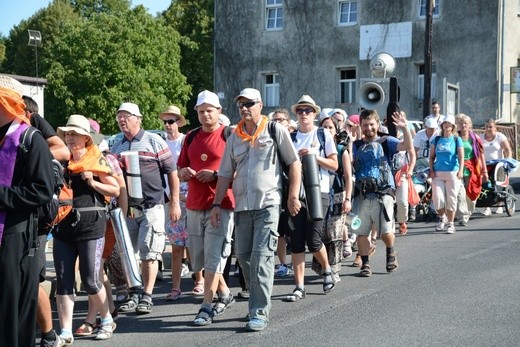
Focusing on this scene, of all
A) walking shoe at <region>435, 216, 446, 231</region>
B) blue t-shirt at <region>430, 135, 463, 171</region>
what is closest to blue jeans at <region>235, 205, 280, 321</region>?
blue t-shirt at <region>430, 135, 463, 171</region>

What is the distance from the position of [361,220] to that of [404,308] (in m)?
1.98

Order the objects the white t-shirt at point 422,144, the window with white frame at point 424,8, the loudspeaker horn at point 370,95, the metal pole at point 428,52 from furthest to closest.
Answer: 1. the window with white frame at point 424,8
2. the metal pole at point 428,52
3. the loudspeaker horn at point 370,95
4. the white t-shirt at point 422,144

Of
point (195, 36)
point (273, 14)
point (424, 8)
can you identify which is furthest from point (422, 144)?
point (195, 36)

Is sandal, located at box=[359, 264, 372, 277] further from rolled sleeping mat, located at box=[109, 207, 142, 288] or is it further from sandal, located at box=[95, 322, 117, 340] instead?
sandal, located at box=[95, 322, 117, 340]

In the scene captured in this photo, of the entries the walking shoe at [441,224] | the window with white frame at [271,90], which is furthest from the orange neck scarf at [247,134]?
the window with white frame at [271,90]

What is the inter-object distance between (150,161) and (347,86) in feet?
94.5

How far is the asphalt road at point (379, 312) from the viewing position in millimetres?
6648

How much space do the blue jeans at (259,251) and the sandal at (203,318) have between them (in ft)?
1.38

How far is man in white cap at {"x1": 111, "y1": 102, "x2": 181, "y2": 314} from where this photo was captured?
798 centimetres

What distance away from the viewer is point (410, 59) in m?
34.0

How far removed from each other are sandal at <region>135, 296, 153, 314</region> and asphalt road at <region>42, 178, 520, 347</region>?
0.08 metres

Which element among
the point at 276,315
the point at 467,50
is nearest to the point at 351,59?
the point at 467,50

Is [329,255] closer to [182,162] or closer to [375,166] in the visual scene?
[375,166]

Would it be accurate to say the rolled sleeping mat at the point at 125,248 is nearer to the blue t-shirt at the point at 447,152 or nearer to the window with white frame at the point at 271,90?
the blue t-shirt at the point at 447,152
